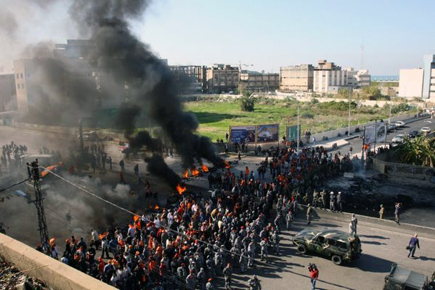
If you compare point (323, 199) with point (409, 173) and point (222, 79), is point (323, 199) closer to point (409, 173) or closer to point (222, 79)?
point (409, 173)

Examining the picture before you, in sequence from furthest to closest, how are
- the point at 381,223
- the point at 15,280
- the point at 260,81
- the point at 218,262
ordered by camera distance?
1. the point at 260,81
2. the point at 381,223
3. the point at 218,262
4. the point at 15,280

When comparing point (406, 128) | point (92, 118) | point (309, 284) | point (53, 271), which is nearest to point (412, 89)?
point (406, 128)

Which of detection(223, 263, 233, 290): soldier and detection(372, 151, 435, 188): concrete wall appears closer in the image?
detection(223, 263, 233, 290): soldier

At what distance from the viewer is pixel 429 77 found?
95.3 m

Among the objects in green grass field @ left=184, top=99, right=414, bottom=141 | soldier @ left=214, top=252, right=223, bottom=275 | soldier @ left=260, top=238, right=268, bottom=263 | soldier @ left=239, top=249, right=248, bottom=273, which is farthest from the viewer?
green grass field @ left=184, top=99, right=414, bottom=141

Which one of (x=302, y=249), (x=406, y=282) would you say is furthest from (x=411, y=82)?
(x=406, y=282)

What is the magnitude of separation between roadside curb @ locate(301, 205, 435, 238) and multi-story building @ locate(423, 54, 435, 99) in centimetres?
8874

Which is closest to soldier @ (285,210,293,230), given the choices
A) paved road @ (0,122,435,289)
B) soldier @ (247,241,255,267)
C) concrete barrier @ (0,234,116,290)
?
paved road @ (0,122,435,289)

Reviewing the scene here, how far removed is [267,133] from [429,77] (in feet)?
261

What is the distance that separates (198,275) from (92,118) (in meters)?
30.6

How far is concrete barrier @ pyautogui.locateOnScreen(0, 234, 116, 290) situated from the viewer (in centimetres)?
509

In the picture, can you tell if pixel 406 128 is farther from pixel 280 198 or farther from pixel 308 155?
pixel 280 198

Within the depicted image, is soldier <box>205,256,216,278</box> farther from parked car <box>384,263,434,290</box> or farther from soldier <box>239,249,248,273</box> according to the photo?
parked car <box>384,263,434,290</box>

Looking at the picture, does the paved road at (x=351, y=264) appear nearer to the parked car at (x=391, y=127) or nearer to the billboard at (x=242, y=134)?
the billboard at (x=242, y=134)
